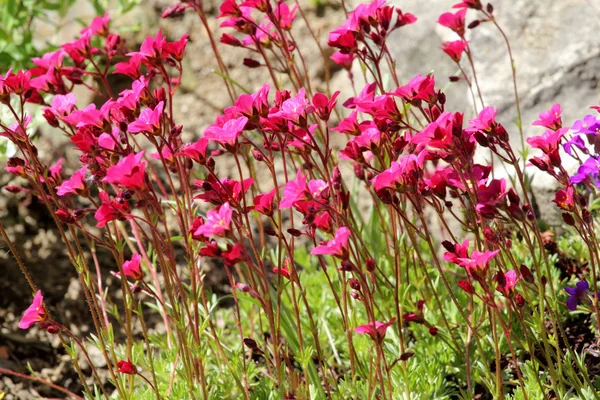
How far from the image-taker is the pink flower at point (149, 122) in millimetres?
1880

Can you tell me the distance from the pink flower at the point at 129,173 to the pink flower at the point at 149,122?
130 mm

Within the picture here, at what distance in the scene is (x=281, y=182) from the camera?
14.6 feet

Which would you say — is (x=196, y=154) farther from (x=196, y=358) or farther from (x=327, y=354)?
(x=327, y=354)

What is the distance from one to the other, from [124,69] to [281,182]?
215 cm

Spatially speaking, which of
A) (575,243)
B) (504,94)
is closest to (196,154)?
(575,243)

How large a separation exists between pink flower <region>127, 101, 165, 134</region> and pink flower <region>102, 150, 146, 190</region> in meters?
0.13

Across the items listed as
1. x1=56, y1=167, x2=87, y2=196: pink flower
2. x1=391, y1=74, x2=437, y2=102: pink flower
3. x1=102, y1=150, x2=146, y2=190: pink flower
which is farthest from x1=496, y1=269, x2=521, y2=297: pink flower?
x1=56, y1=167, x2=87, y2=196: pink flower

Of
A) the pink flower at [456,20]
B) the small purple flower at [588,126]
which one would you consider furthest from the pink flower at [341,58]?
the small purple flower at [588,126]

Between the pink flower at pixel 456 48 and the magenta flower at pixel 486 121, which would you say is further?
the pink flower at pixel 456 48

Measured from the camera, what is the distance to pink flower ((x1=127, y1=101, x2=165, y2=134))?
74.0 inches

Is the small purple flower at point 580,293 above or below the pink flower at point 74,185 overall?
below

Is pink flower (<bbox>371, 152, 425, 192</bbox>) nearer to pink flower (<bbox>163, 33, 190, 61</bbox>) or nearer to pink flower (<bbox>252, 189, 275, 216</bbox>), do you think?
pink flower (<bbox>252, 189, 275, 216</bbox>)

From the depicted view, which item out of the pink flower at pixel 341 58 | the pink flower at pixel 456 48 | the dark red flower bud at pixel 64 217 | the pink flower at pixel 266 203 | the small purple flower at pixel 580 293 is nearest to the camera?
the pink flower at pixel 266 203

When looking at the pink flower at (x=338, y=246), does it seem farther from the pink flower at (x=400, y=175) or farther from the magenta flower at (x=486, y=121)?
the magenta flower at (x=486, y=121)
